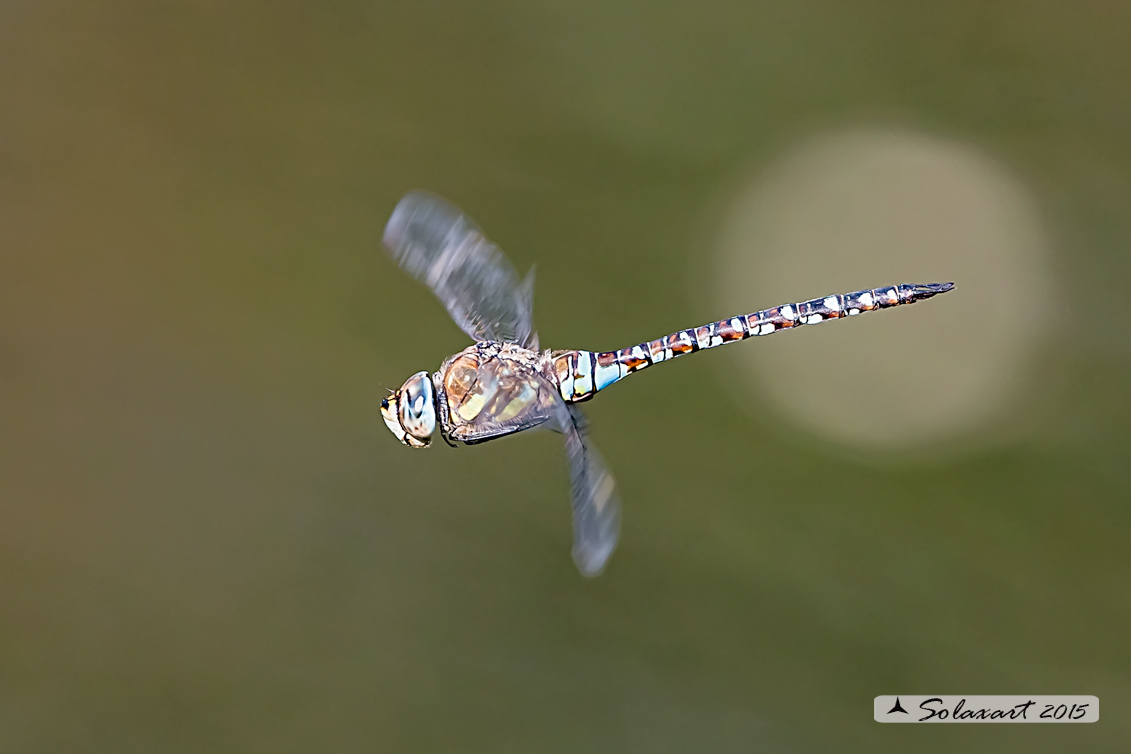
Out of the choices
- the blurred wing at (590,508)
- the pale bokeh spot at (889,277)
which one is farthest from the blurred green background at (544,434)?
the blurred wing at (590,508)

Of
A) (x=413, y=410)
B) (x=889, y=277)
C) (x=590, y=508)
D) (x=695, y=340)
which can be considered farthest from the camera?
(x=889, y=277)

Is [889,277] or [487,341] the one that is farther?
[889,277]

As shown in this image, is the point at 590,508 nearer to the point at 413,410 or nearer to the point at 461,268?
the point at 413,410

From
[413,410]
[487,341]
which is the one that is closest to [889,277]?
[487,341]

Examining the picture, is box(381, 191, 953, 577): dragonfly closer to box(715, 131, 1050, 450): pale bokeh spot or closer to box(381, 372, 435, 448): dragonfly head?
box(381, 372, 435, 448): dragonfly head

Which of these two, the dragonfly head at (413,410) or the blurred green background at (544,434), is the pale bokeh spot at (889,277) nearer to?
the blurred green background at (544,434)

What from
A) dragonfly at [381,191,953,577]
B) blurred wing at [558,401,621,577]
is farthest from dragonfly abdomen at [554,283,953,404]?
blurred wing at [558,401,621,577]

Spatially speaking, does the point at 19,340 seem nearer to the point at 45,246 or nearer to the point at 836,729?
the point at 45,246
